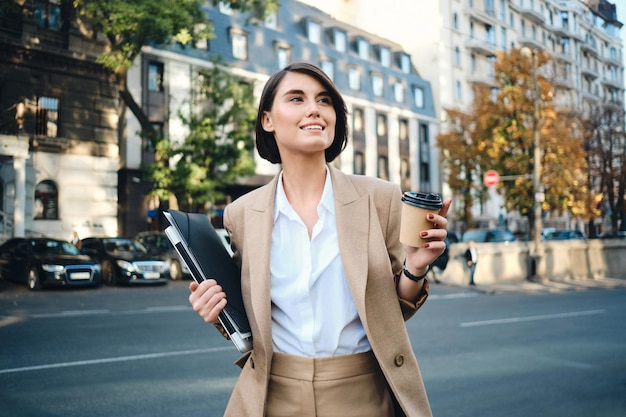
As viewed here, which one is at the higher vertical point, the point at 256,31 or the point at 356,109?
the point at 256,31

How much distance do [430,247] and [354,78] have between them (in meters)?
43.6

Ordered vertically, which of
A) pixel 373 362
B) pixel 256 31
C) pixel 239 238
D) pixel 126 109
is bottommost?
pixel 373 362

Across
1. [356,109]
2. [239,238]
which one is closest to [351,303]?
[239,238]

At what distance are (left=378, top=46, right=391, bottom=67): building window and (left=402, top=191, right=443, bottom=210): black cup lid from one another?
47.2 m

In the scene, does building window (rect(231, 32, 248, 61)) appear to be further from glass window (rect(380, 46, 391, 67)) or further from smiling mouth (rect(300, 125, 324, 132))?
smiling mouth (rect(300, 125, 324, 132))

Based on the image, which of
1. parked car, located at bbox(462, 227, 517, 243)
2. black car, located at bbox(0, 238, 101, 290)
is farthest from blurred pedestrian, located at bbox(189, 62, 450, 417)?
parked car, located at bbox(462, 227, 517, 243)

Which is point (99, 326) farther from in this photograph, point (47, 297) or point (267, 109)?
point (267, 109)

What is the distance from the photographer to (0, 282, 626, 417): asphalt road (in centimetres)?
576

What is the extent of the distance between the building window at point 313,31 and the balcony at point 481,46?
51.6 ft

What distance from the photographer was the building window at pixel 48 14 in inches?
934

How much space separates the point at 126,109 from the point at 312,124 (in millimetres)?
29358

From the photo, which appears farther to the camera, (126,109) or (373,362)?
(126,109)

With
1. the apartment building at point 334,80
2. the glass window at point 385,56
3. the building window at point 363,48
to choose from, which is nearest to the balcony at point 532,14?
the apartment building at point 334,80

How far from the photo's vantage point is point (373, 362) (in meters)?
2.05
